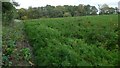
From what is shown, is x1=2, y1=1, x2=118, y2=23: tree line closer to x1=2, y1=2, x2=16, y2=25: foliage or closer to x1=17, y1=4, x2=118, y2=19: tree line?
x1=17, y1=4, x2=118, y2=19: tree line

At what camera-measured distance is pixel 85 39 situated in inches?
353

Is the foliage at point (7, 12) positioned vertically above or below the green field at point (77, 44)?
above

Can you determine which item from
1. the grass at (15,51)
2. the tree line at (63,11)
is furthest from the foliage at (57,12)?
the grass at (15,51)

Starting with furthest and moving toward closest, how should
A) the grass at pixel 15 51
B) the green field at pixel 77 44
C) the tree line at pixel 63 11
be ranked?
the tree line at pixel 63 11 < the grass at pixel 15 51 < the green field at pixel 77 44

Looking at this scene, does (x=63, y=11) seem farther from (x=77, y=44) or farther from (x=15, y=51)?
(x=15, y=51)

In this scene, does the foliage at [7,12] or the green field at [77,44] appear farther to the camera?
the foliage at [7,12]

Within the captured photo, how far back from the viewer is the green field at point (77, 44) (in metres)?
6.68

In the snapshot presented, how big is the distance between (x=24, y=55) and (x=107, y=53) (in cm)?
247

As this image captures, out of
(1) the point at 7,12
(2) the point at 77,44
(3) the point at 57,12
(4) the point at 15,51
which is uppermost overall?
(1) the point at 7,12

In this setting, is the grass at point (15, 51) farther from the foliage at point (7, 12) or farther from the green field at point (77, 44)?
the foliage at point (7, 12)

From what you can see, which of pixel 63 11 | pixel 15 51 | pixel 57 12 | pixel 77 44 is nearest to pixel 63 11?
pixel 63 11

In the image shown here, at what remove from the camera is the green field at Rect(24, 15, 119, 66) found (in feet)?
21.9

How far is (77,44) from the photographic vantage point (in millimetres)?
8109

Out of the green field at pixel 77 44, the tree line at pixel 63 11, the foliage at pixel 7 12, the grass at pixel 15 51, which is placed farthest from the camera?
the tree line at pixel 63 11
